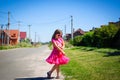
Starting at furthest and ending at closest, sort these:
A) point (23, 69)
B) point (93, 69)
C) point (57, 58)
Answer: point (23, 69)
point (93, 69)
point (57, 58)

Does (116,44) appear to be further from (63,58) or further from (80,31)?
(80,31)

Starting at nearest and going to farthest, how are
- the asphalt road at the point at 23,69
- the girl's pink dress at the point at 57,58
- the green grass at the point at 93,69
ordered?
1. the girl's pink dress at the point at 57,58
2. the green grass at the point at 93,69
3. the asphalt road at the point at 23,69

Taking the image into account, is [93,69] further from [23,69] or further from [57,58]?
[23,69]

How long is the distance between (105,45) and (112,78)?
29.9 m

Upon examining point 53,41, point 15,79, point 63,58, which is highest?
point 53,41

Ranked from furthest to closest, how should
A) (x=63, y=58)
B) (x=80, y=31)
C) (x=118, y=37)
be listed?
(x=80, y=31)
(x=118, y=37)
(x=63, y=58)

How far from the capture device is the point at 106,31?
118ft

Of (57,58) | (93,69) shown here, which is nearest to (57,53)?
(57,58)

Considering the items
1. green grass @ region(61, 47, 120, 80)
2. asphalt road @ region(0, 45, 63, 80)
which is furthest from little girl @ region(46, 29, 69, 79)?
asphalt road @ region(0, 45, 63, 80)

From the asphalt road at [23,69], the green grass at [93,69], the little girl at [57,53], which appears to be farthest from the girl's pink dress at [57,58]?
the asphalt road at [23,69]

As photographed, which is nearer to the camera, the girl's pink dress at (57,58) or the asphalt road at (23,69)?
the girl's pink dress at (57,58)

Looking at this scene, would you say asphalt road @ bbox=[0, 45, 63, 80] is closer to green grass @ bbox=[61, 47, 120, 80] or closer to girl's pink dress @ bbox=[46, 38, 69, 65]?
girl's pink dress @ bbox=[46, 38, 69, 65]

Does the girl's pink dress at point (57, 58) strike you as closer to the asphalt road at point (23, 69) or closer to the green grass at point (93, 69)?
the green grass at point (93, 69)

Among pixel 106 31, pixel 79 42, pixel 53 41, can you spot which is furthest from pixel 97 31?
pixel 53 41
